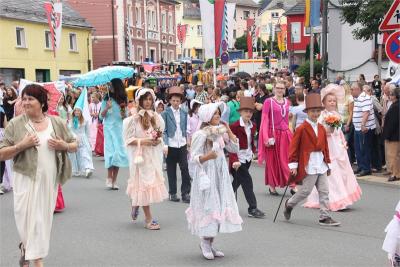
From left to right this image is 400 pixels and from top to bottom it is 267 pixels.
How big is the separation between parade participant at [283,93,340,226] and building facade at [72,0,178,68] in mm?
41785

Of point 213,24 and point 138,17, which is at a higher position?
point 138,17

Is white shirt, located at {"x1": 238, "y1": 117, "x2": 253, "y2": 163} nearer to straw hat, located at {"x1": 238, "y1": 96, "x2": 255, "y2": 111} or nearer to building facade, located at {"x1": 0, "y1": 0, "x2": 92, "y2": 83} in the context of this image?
straw hat, located at {"x1": 238, "y1": 96, "x2": 255, "y2": 111}

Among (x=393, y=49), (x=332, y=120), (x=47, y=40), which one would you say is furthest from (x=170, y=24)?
(x=332, y=120)

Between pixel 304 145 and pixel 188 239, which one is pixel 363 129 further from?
pixel 188 239

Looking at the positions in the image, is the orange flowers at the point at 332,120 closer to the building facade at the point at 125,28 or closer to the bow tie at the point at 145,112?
the bow tie at the point at 145,112

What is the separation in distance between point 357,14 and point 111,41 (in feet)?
106

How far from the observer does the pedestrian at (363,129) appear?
11.9 metres

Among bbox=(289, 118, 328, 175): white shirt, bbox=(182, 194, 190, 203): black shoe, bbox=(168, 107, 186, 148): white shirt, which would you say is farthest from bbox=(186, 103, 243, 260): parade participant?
bbox=(168, 107, 186, 148): white shirt

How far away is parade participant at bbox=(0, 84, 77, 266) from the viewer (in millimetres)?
5109

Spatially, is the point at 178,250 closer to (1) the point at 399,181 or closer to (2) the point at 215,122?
(2) the point at 215,122

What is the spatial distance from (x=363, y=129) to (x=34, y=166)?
27.1 ft

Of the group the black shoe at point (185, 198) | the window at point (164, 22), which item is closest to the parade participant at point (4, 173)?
the black shoe at point (185, 198)

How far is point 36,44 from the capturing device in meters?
39.0

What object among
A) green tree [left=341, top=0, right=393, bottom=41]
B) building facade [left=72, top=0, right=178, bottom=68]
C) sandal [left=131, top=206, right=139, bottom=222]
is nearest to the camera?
sandal [left=131, top=206, right=139, bottom=222]
